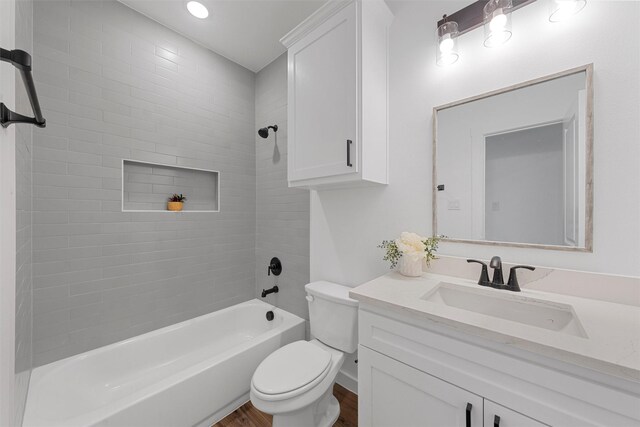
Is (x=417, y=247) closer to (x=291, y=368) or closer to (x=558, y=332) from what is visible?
(x=558, y=332)

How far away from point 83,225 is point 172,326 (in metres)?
0.98

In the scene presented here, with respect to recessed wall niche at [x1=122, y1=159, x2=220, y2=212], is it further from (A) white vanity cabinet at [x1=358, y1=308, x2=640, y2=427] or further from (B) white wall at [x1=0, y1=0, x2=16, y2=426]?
(A) white vanity cabinet at [x1=358, y1=308, x2=640, y2=427]

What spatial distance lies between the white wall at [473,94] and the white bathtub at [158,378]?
0.79m

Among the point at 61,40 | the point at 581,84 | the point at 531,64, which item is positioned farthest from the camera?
Answer: the point at 61,40

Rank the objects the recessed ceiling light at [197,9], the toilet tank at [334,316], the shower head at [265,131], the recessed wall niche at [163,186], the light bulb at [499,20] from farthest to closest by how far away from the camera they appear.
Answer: the shower head at [265,131] → the recessed wall niche at [163,186] → the recessed ceiling light at [197,9] → the toilet tank at [334,316] → the light bulb at [499,20]

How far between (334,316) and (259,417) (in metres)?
0.79

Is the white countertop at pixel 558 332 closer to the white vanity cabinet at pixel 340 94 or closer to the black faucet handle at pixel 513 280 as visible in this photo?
the black faucet handle at pixel 513 280

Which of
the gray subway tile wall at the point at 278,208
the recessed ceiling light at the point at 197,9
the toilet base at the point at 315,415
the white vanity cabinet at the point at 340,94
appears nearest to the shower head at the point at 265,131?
the gray subway tile wall at the point at 278,208

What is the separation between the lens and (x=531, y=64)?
1069mm

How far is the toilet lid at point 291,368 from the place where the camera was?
1.14 meters

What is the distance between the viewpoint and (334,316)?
1.47 metres

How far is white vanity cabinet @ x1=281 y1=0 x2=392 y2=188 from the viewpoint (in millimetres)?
1275

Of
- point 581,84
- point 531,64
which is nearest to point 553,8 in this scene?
point 531,64

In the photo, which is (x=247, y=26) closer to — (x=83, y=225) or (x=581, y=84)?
(x=83, y=225)
